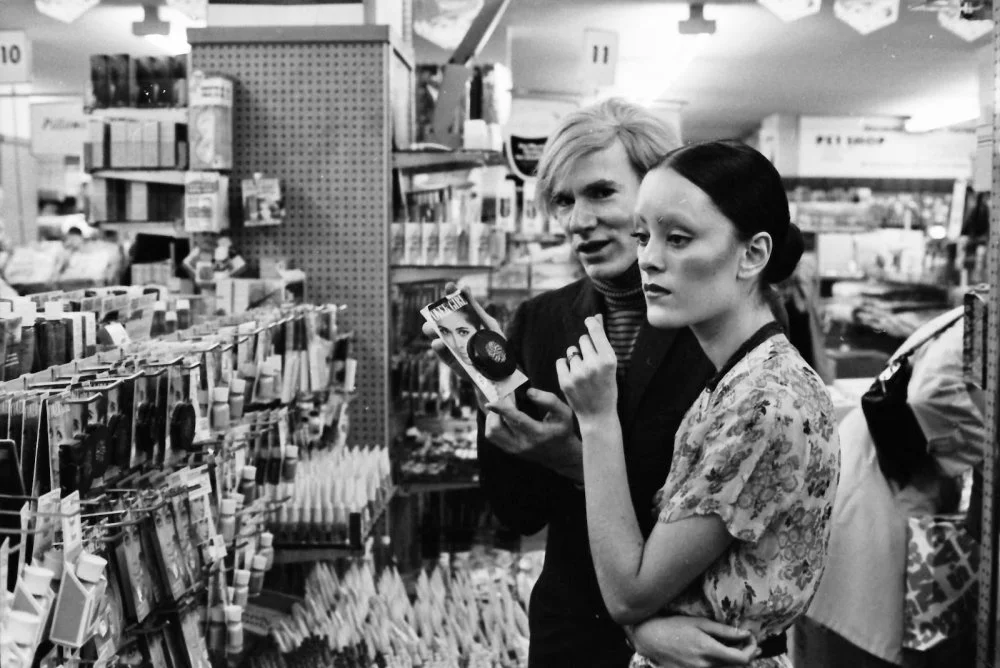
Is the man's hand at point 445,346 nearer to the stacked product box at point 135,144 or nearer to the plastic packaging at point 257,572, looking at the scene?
the plastic packaging at point 257,572

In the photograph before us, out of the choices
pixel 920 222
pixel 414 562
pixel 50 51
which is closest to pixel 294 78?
pixel 414 562


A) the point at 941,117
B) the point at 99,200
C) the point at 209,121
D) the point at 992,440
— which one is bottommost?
the point at 992,440

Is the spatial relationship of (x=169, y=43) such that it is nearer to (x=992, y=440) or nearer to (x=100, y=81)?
(x=100, y=81)

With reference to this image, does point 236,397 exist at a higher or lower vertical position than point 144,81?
lower

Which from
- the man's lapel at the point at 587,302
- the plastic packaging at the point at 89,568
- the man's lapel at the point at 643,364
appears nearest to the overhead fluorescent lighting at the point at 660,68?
the man's lapel at the point at 587,302

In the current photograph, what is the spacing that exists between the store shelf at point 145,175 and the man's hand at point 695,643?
3227 mm

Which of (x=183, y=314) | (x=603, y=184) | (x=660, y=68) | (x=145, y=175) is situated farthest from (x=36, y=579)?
(x=660, y=68)

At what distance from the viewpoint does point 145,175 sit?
4316mm

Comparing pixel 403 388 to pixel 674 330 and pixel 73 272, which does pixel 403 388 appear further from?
pixel 73 272

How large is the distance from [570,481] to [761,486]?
67 cm

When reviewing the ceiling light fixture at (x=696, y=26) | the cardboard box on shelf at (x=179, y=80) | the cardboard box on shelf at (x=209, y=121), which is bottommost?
the cardboard box on shelf at (x=209, y=121)

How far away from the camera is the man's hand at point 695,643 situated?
143cm

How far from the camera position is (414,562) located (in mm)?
4488

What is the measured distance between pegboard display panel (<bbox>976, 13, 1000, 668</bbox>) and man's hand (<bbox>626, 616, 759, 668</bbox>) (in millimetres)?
1480
